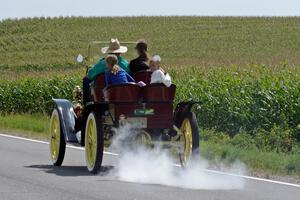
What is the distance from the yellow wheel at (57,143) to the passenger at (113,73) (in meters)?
1.41

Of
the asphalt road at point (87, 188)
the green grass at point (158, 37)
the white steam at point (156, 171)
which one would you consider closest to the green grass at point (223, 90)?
the green grass at point (158, 37)

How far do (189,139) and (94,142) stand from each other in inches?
51.9

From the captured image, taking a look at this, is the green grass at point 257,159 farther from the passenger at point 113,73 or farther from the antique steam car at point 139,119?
the passenger at point 113,73

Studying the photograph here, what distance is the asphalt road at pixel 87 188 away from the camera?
10930 millimetres

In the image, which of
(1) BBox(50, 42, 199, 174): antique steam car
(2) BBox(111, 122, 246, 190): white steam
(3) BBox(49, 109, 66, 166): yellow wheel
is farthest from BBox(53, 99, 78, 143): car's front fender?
(2) BBox(111, 122, 246, 190): white steam

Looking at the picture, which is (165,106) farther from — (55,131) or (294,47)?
(294,47)

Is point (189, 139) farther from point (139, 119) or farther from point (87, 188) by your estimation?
point (87, 188)

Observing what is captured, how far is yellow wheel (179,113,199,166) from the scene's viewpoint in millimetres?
13047

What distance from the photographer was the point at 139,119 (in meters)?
13.0

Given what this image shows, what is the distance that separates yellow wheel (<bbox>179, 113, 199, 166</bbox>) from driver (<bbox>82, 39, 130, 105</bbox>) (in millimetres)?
1367

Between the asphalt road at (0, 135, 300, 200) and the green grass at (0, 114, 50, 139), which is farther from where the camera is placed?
the green grass at (0, 114, 50, 139)

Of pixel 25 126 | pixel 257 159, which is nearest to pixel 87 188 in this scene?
pixel 257 159

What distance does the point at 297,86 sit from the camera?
19.2 meters

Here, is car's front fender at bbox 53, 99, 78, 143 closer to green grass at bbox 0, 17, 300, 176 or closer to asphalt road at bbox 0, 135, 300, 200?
asphalt road at bbox 0, 135, 300, 200
